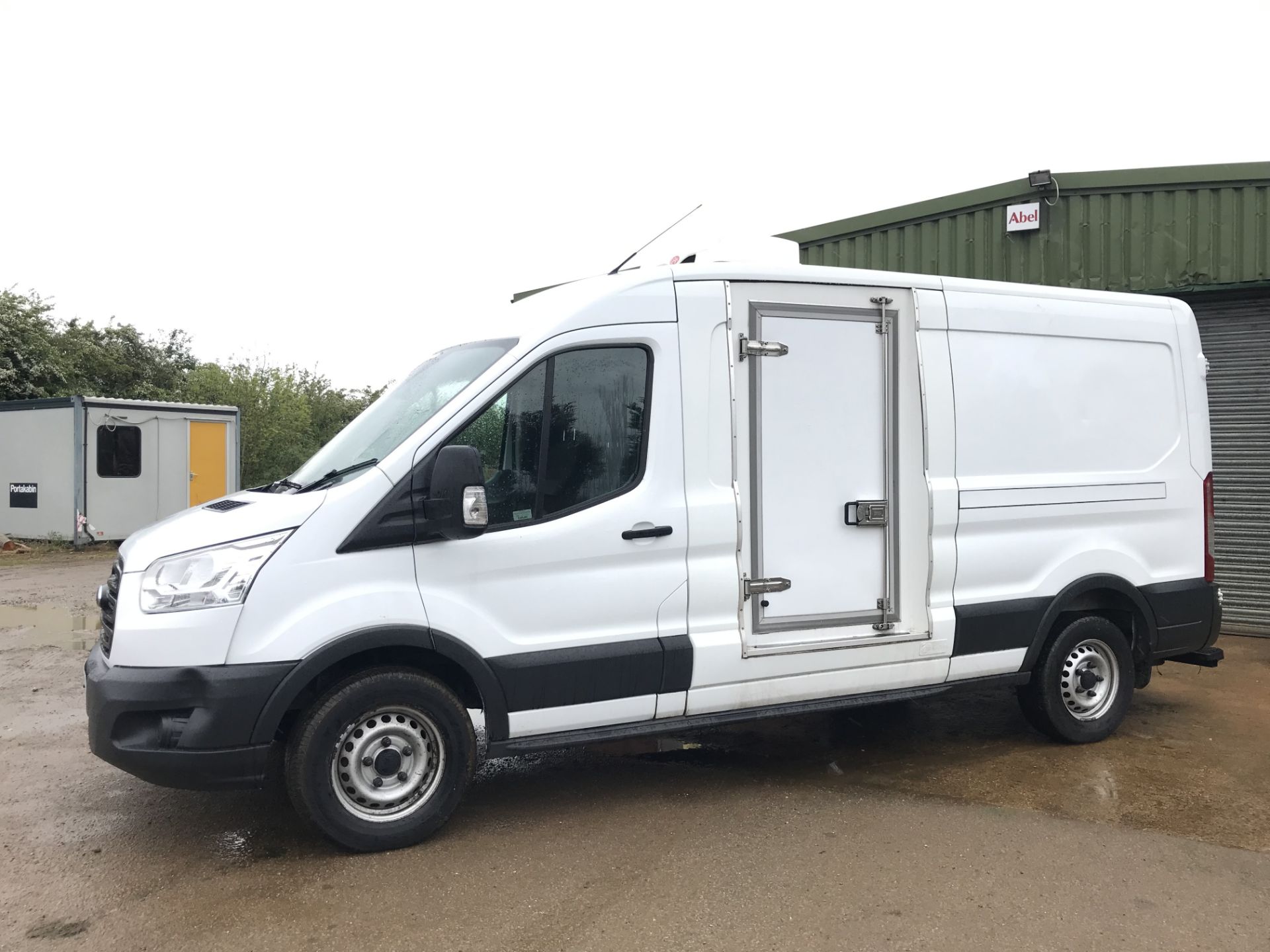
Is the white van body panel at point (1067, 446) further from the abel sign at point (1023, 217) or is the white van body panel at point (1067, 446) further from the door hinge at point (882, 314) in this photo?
the abel sign at point (1023, 217)

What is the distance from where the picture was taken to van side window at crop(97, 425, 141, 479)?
54.6 ft

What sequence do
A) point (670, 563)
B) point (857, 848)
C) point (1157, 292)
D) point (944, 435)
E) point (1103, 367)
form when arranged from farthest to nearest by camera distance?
point (1157, 292)
point (1103, 367)
point (944, 435)
point (670, 563)
point (857, 848)

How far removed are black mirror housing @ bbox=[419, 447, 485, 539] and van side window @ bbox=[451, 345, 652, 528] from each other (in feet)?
0.49

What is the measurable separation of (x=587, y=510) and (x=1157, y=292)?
22.7 ft

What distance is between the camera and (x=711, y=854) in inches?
173

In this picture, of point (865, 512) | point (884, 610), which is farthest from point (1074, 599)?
point (865, 512)

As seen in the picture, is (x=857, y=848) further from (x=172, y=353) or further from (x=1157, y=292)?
(x=172, y=353)

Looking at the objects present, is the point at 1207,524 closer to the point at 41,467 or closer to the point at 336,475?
the point at 336,475

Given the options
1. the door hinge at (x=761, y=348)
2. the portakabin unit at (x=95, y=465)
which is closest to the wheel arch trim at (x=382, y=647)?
the door hinge at (x=761, y=348)

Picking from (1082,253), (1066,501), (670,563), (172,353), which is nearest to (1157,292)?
(1082,253)

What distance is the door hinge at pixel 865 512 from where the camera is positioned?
5418 mm

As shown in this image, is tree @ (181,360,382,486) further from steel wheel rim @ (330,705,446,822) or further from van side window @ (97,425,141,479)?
steel wheel rim @ (330,705,446,822)

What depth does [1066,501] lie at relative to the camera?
589cm

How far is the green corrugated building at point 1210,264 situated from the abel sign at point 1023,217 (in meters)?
0.01
